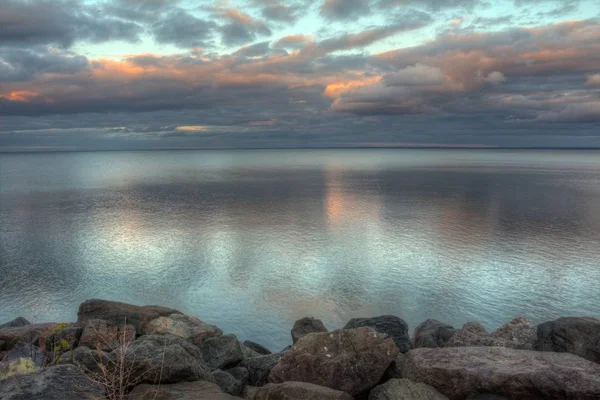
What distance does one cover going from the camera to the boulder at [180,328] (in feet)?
70.3

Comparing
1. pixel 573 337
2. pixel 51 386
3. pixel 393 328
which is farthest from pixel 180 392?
pixel 393 328

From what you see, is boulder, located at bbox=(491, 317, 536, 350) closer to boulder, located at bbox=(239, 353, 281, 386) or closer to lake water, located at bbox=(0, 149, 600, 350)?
boulder, located at bbox=(239, 353, 281, 386)

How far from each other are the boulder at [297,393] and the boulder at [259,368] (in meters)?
5.29

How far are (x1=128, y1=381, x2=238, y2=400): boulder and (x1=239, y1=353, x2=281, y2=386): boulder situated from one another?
5049mm

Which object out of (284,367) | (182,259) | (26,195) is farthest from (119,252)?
(26,195)

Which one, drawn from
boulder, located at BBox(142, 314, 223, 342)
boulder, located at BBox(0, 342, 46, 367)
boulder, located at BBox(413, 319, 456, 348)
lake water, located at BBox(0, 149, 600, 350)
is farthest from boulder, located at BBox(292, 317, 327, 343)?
boulder, located at BBox(0, 342, 46, 367)

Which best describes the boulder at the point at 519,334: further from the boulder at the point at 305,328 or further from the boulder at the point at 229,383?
the boulder at the point at 229,383

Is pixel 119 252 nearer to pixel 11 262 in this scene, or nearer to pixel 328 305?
pixel 11 262

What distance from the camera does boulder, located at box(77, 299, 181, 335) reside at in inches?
885

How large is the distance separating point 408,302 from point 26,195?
108229 mm

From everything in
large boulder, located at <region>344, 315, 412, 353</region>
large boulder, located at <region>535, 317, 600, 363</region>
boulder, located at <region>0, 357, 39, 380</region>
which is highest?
boulder, located at <region>0, 357, 39, 380</region>

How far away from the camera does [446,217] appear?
74.6m

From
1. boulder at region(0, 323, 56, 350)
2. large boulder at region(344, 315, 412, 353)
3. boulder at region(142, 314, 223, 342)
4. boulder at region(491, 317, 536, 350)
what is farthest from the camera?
large boulder at region(344, 315, 412, 353)

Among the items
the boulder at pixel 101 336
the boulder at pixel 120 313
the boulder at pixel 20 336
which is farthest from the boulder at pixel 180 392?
the boulder at pixel 120 313
